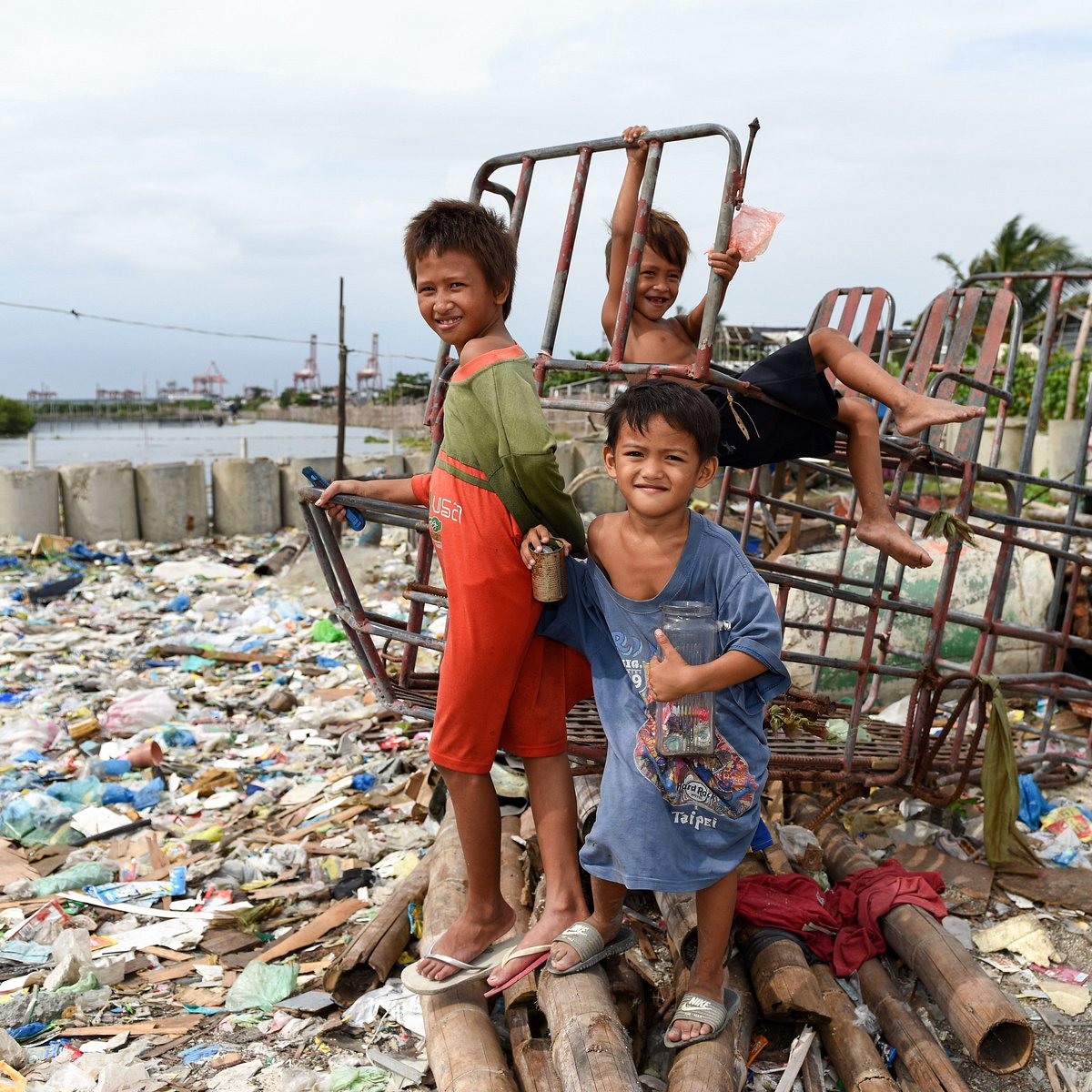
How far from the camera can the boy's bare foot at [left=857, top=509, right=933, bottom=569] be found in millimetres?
2717

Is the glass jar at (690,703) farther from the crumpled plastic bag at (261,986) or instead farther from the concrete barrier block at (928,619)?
the concrete barrier block at (928,619)

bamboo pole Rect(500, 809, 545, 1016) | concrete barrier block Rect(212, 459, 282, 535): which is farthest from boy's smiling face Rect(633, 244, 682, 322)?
concrete barrier block Rect(212, 459, 282, 535)

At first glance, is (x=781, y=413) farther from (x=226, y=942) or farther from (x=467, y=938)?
(x=226, y=942)

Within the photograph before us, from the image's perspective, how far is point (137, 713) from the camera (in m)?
5.27

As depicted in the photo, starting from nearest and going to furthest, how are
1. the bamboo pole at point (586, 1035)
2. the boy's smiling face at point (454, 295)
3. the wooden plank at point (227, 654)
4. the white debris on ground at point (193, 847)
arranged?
the bamboo pole at point (586, 1035)
the boy's smiling face at point (454, 295)
the white debris on ground at point (193, 847)
the wooden plank at point (227, 654)

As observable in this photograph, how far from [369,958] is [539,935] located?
25.6 inches

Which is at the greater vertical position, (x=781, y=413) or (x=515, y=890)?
(x=781, y=413)

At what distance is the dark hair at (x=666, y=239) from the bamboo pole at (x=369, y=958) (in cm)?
200

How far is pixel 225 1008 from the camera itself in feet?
9.41

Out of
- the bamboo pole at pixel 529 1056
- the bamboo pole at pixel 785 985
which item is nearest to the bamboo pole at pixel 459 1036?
the bamboo pole at pixel 529 1056

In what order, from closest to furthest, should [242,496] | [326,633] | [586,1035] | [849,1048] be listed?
[586,1035] → [849,1048] → [326,633] → [242,496]

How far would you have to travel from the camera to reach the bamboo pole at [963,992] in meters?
2.29

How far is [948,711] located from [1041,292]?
27.7m

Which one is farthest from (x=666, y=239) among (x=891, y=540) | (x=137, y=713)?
(x=137, y=713)
